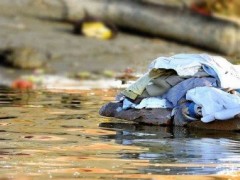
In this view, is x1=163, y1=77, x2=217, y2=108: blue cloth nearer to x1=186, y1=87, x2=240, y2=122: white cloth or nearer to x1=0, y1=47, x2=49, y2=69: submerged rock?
x1=186, y1=87, x2=240, y2=122: white cloth

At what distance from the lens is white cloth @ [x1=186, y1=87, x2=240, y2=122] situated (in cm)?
775

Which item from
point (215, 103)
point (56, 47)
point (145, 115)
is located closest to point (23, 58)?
point (56, 47)

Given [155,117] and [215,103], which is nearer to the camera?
[215,103]

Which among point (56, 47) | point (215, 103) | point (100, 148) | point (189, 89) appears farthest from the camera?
point (56, 47)

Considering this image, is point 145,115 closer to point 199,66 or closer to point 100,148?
point 199,66

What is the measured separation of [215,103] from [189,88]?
355mm

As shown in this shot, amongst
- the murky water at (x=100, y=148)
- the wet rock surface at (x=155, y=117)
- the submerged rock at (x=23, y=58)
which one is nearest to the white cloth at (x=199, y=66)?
the wet rock surface at (x=155, y=117)

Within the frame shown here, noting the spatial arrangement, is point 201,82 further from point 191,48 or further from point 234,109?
point 191,48

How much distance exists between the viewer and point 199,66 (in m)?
8.18

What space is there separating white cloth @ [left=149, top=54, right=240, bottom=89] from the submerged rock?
339 inches

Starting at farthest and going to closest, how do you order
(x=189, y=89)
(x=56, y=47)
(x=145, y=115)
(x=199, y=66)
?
1. (x=56, y=47)
2. (x=145, y=115)
3. (x=199, y=66)
4. (x=189, y=89)

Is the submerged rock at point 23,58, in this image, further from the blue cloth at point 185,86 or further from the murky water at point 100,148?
the blue cloth at point 185,86

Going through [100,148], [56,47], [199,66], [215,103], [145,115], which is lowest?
[56,47]

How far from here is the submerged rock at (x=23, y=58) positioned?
1670cm
